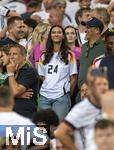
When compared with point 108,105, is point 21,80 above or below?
below

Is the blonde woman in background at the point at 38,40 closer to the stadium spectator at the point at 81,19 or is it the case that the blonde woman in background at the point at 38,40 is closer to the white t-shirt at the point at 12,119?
the stadium spectator at the point at 81,19

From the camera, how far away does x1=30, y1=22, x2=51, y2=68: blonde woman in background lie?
1455 centimetres

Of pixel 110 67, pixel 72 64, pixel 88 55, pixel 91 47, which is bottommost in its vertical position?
pixel 72 64

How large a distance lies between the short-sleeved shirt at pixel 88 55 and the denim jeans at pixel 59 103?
35 cm

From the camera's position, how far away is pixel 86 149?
30.5 ft

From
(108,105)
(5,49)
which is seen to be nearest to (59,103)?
(5,49)

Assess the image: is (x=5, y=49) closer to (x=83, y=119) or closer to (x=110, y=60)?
(x=110, y=60)

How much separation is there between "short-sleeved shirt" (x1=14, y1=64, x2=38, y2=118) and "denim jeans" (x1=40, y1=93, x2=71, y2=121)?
64 cm

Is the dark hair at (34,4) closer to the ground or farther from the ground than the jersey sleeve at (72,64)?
farther from the ground

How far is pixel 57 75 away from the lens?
13.8 metres

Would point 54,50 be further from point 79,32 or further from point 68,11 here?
point 68,11

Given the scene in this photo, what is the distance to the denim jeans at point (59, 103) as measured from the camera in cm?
1370

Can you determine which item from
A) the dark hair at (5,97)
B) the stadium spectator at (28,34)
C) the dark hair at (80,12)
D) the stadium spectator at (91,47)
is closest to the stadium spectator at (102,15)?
the dark hair at (80,12)

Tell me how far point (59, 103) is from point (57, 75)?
45cm
